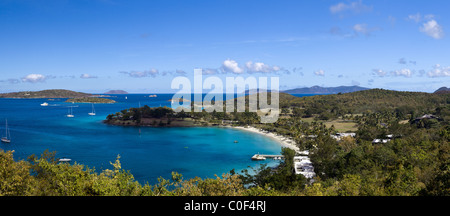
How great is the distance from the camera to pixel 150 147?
197 feet

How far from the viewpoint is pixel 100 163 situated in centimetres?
4581

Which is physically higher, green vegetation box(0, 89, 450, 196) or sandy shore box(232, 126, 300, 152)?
green vegetation box(0, 89, 450, 196)

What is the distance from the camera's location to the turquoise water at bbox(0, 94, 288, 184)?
4447 centimetres

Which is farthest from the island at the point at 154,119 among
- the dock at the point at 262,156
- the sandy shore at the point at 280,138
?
the dock at the point at 262,156

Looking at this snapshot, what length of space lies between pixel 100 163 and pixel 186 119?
54.8 metres

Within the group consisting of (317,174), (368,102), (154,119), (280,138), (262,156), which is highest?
(368,102)

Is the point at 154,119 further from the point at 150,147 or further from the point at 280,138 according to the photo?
the point at 280,138

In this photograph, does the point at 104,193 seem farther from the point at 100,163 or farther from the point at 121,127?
the point at 121,127

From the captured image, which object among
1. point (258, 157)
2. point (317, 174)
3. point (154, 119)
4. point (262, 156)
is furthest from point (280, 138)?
point (154, 119)

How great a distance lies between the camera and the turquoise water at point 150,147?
44.5m

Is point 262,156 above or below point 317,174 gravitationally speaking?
below

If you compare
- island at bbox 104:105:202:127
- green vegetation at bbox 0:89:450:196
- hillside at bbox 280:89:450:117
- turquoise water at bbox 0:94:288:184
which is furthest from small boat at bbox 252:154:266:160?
hillside at bbox 280:89:450:117

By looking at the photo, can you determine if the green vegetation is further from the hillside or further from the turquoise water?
the hillside
